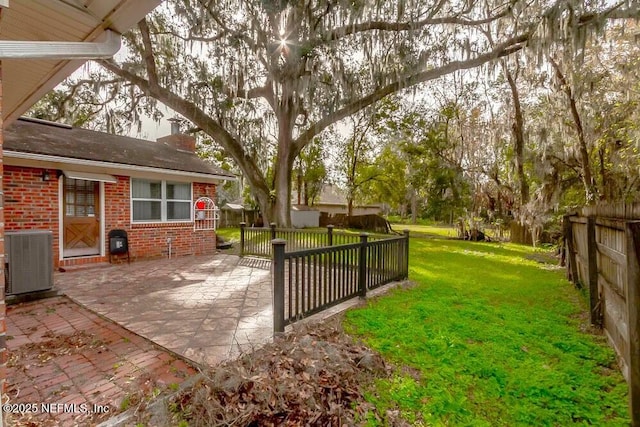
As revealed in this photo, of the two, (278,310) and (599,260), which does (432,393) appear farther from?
(599,260)

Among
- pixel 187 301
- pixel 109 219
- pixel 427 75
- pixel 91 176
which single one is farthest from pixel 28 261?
pixel 427 75

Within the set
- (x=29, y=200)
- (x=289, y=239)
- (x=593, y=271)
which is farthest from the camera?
(x=289, y=239)

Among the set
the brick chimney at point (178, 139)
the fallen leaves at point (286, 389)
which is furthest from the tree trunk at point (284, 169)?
the fallen leaves at point (286, 389)

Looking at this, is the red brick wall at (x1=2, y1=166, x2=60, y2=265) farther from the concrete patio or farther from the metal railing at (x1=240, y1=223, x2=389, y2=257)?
the metal railing at (x1=240, y1=223, x2=389, y2=257)

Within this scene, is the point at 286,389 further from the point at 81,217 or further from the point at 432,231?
the point at 432,231

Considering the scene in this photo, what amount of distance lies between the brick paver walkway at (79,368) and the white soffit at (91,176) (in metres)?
3.92

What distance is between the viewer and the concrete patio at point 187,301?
3.29m

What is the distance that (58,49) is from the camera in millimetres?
1832

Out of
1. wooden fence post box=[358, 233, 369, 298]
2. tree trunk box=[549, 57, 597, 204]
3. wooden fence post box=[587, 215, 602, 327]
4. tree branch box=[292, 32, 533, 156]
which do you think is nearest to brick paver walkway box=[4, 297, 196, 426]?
wooden fence post box=[358, 233, 369, 298]

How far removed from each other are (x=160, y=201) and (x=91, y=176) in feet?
6.18

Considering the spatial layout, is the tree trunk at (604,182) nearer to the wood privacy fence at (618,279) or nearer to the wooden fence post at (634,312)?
the wood privacy fence at (618,279)

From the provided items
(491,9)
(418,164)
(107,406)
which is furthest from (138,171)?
(418,164)

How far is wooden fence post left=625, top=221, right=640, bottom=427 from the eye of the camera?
2.14 m

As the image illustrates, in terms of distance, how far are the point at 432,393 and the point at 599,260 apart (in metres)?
3.18
